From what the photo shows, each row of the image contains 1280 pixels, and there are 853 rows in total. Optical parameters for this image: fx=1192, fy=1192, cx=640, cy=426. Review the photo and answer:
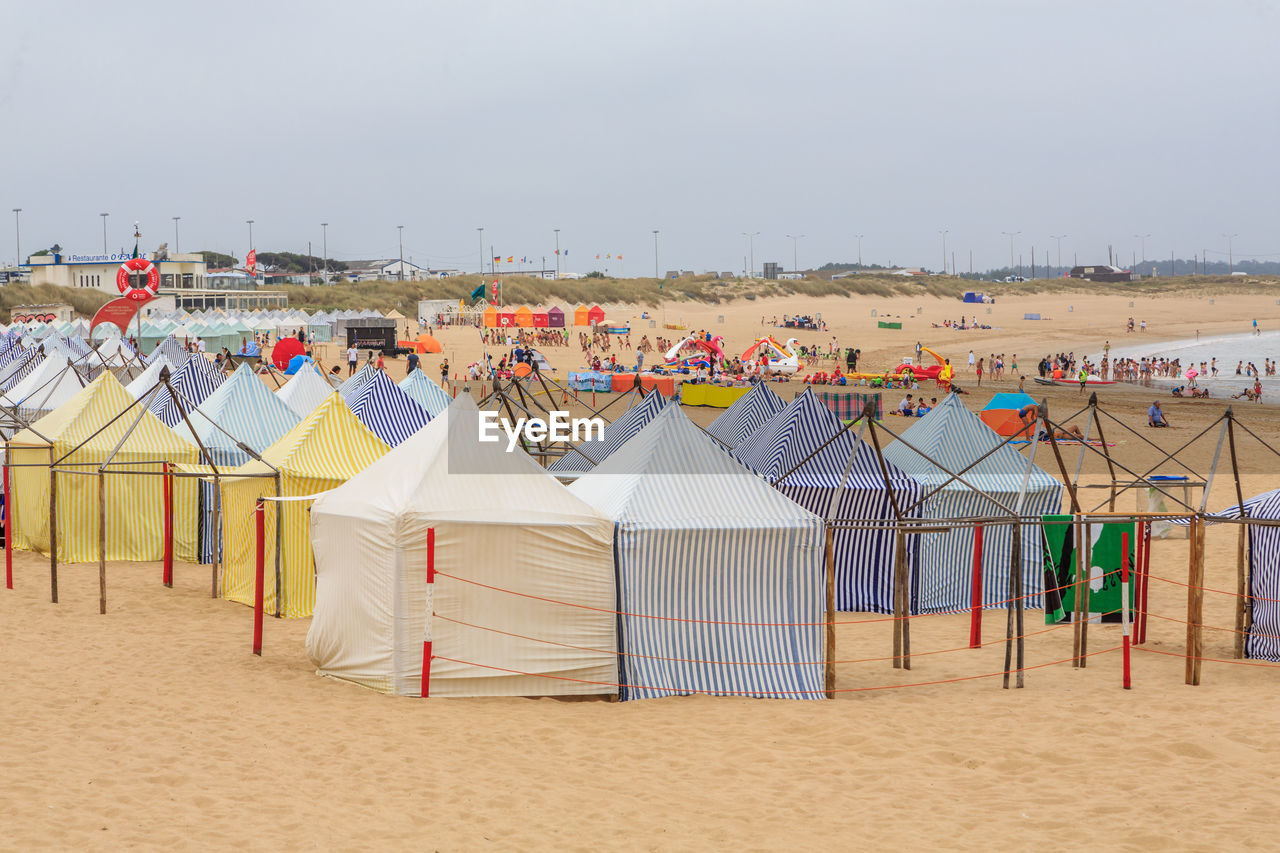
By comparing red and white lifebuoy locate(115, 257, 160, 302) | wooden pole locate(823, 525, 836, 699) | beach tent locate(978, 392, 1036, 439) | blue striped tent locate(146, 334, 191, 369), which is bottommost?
wooden pole locate(823, 525, 836, 699)

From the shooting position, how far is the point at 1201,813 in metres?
7.29

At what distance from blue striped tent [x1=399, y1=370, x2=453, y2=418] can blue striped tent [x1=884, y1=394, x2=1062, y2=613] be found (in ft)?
29.7

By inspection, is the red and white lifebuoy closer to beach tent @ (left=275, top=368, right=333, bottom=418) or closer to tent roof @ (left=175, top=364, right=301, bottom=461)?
beach tent @ (left=275, top=368, right=333, bottom=418)

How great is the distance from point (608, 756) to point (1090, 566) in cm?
521

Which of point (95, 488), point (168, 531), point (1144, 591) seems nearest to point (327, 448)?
point (168, 531)

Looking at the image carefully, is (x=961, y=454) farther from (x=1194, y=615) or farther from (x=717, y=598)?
(x=717, y=598)

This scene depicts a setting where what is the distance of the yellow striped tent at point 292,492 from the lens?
12492mm

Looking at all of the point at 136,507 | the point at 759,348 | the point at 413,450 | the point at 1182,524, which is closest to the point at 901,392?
the point at 759,348

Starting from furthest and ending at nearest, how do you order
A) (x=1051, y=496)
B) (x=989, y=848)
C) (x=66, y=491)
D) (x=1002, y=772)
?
1. (x=66, y=491)
2. (x=1051, y=496)
3. (x=1002, y=772)
4. (x=989, y=848)

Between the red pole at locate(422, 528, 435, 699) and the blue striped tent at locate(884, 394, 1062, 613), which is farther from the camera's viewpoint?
the blue striped tent at locate(884, 394, 1062, 613)

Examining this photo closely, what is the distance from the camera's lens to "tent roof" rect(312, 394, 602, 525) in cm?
965

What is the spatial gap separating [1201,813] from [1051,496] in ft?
23.3

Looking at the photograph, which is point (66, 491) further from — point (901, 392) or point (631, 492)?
point (901, 392)

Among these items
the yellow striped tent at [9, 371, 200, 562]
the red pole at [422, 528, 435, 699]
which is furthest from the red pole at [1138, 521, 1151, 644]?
the yellow striped tent at [9, 371, 200, 562]
